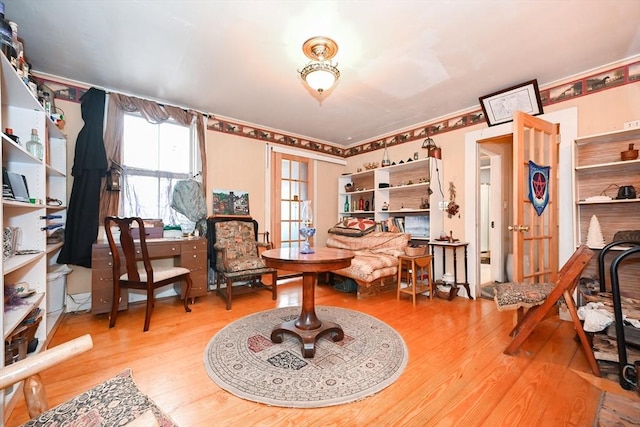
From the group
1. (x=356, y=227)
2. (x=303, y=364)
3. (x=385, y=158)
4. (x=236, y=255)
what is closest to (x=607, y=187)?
(x=385, y=158)

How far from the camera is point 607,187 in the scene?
2643 millimetres

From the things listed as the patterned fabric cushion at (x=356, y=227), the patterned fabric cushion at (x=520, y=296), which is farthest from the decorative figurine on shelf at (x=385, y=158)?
the patterned fabric cushion at (x=520, y=296)

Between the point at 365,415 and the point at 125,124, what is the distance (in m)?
3.95

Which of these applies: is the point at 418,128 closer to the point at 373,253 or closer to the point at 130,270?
the point at 373,253

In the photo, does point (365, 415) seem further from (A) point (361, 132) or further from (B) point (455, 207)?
(A) point (361, 132)

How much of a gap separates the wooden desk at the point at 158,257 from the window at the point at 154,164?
2.06ft

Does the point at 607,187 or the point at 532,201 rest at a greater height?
the point at 607,187

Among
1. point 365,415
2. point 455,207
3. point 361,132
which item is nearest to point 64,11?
point 365,415

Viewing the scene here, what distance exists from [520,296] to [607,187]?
168 cm

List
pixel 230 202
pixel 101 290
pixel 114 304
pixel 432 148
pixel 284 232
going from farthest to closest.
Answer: pixel 284 232 → pixel 230 202 → pixel 432 148 → pixel 101 290 → pixel 114 304

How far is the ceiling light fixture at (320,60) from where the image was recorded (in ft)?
7.30

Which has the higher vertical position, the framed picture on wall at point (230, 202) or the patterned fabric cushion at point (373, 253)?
the framed picture on wall at point (230, 202)

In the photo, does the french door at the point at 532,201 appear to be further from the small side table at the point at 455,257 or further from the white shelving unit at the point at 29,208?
the white shelving unit at the point at 29,208

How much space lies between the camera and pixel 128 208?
3299 mm
